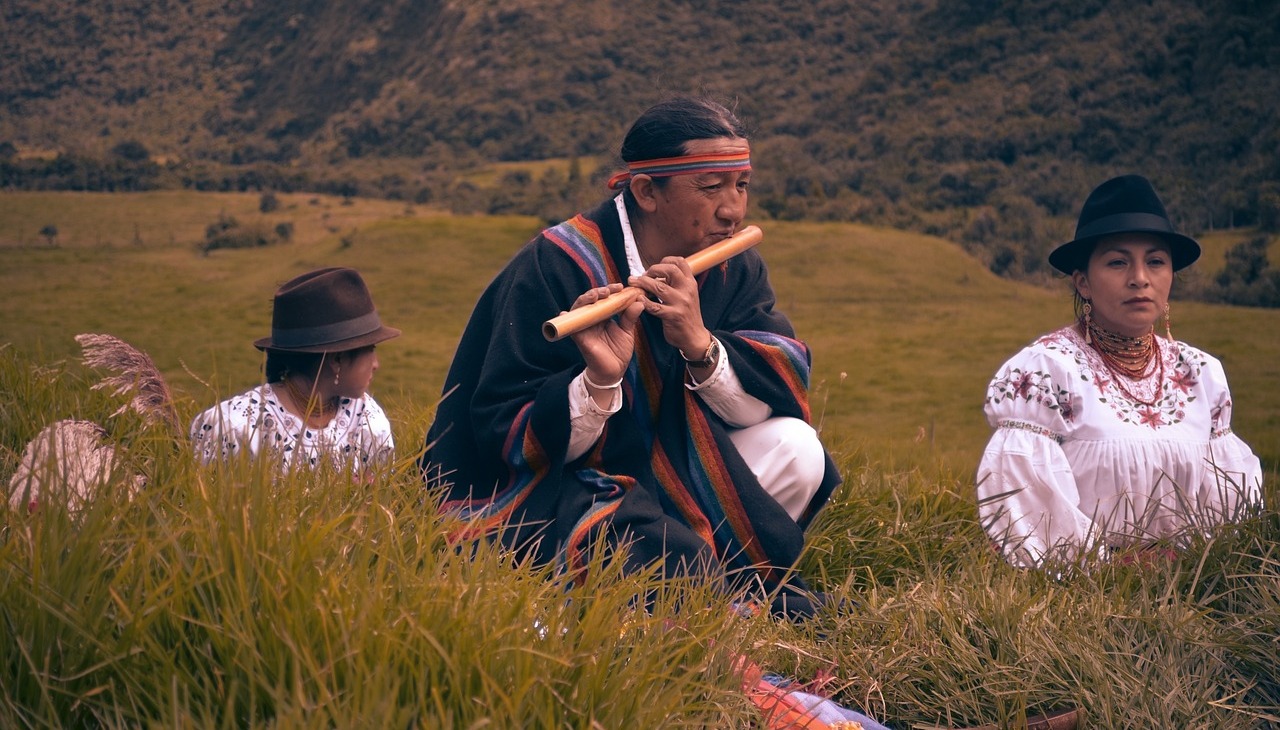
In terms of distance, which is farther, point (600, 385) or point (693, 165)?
point (693, 165)

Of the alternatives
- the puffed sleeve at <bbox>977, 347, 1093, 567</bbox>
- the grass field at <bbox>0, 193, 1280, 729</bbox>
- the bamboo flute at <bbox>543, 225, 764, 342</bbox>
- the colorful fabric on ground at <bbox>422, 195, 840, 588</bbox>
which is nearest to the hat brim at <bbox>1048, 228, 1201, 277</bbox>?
the puffed sleeve at <bbox>977, 347, 1093, 567</bbox>

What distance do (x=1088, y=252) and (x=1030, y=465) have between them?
794 mm

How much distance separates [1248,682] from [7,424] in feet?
12.7

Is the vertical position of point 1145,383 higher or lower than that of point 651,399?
lower

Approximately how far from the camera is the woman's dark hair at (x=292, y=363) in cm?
364

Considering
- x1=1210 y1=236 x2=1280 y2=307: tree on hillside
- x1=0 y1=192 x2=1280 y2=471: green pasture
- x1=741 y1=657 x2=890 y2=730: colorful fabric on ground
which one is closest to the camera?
x1=741 y1=657 x2=890 y2=730: colorful fabric on ground

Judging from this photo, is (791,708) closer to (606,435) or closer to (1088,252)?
(606,435)

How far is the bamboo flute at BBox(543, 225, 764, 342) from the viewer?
2844mm

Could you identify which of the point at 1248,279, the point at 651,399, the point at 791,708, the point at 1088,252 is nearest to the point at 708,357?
the point at 651,399

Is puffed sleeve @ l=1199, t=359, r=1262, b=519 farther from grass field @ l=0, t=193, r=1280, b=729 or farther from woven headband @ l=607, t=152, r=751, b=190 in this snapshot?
woven headband @ l=607, t=152, r=751, b=190

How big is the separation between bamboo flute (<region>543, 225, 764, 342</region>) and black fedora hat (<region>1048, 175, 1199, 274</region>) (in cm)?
117

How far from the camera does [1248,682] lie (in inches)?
102

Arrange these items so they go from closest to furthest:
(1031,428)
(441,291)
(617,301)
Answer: (617,301), (1031,428), (441,291)

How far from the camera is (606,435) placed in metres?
3.26
